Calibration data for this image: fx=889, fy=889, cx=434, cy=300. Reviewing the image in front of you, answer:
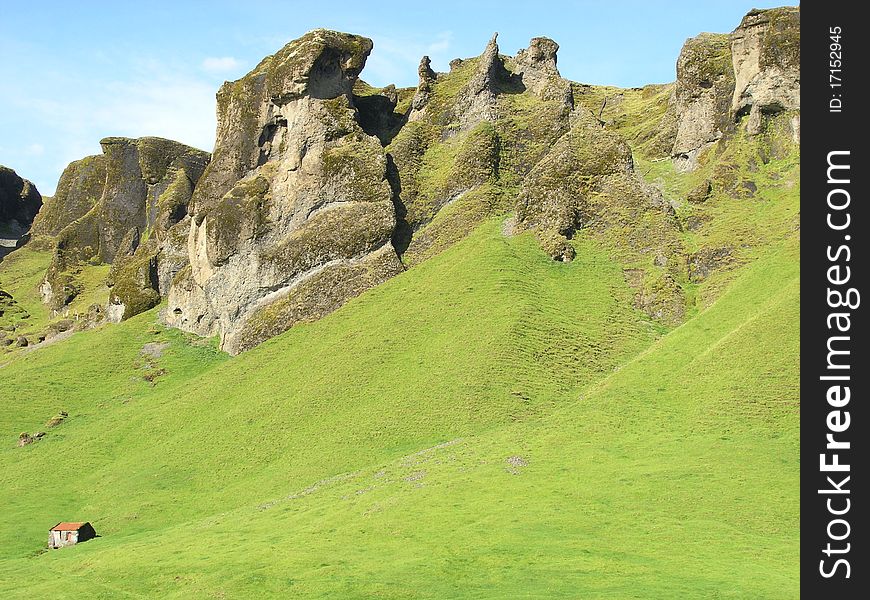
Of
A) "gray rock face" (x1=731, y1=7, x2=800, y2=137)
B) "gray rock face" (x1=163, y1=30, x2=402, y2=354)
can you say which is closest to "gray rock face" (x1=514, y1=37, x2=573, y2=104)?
"gray rock face" (x1=163, y1=30, x2=402, y2=354)

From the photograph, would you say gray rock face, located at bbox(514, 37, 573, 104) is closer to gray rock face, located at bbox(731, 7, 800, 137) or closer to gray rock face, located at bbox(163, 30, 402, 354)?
gray rock face, located at bbox(163, 30, 402, 354)

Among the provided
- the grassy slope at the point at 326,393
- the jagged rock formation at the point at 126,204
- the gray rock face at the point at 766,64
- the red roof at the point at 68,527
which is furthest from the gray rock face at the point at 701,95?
the jagged rock formation at the point at 126,204

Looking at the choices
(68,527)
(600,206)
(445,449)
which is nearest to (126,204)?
(600,206)

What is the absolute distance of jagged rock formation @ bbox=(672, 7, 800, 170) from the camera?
349 ft

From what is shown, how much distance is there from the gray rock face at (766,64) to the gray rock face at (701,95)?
355 cm

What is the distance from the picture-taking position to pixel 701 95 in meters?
118

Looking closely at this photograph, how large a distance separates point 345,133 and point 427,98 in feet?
60.2

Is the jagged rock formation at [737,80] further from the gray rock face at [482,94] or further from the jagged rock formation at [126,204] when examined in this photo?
the jagged rock formation at [126,204]

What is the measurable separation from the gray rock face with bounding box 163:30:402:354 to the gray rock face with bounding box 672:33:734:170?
4019 centimetres

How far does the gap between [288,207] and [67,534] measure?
61.0 metres

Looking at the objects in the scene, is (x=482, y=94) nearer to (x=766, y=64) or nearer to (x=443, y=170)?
(x=443, y=170)

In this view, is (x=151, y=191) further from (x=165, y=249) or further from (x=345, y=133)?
(x=345, y=133)

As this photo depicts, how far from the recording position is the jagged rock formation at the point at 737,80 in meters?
106

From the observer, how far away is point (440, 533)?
5719cm
